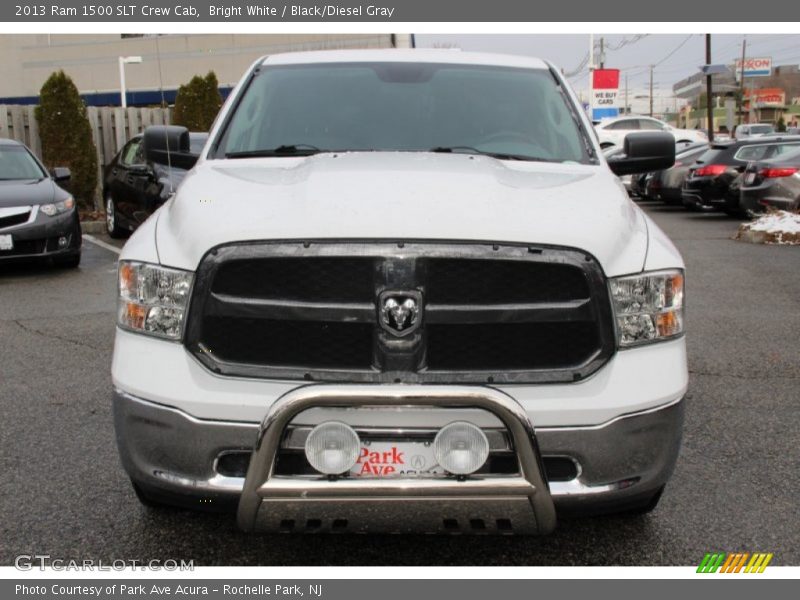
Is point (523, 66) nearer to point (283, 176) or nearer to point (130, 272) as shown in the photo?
point (283, 176)

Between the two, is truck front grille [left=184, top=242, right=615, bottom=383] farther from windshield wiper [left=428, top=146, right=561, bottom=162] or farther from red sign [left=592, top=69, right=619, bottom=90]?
red sign [left=592, top=69, right=619, bottom=90]

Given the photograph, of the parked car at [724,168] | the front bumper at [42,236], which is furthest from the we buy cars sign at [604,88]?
the front bumper at [42,236]

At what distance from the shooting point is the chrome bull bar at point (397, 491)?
8.83 ft

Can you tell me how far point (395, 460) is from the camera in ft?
9.21

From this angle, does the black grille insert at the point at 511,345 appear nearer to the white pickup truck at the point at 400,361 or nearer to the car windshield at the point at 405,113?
the white pickup truck at the point at 400,361

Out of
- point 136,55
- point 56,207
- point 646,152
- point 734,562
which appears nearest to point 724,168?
point 56,207

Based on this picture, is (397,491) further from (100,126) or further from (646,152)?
(100,126)

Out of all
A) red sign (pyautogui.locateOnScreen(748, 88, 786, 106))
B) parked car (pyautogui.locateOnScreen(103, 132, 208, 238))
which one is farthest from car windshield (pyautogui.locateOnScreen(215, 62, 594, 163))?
red sign (pyautogui.locateOnScreen(748, 88, 786, 106))

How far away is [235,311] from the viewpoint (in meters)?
2.89

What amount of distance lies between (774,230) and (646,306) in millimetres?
11686

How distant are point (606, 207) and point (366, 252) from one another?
2.97 ft

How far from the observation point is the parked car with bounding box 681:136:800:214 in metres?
17.4

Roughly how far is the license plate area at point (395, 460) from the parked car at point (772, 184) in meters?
14.2

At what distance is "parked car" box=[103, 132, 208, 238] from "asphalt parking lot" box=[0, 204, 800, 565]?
15.9 ft
